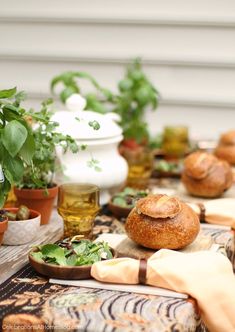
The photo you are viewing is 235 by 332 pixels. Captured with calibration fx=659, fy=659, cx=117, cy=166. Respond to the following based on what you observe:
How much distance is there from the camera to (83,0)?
3246 millimetres

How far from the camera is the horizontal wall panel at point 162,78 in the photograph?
3.18 meters

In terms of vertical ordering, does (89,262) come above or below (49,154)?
below

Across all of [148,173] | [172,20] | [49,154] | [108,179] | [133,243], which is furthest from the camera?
[172,20]

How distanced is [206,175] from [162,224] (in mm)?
588

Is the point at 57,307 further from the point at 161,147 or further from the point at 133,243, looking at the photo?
the point at 161,147

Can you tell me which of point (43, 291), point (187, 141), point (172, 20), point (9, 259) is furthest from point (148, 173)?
point (172, 20)

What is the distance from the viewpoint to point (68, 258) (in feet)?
4.46

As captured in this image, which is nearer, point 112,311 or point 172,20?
point 112,311

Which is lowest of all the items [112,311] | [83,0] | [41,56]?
[112,311]

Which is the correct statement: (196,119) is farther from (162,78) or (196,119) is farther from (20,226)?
(20,226)

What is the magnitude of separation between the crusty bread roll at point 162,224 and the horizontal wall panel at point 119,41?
5.87ft

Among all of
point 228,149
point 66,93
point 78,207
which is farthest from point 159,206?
point 228,149

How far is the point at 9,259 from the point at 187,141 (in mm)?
1354

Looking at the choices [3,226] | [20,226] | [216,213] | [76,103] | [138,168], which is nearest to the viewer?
[3,226]
